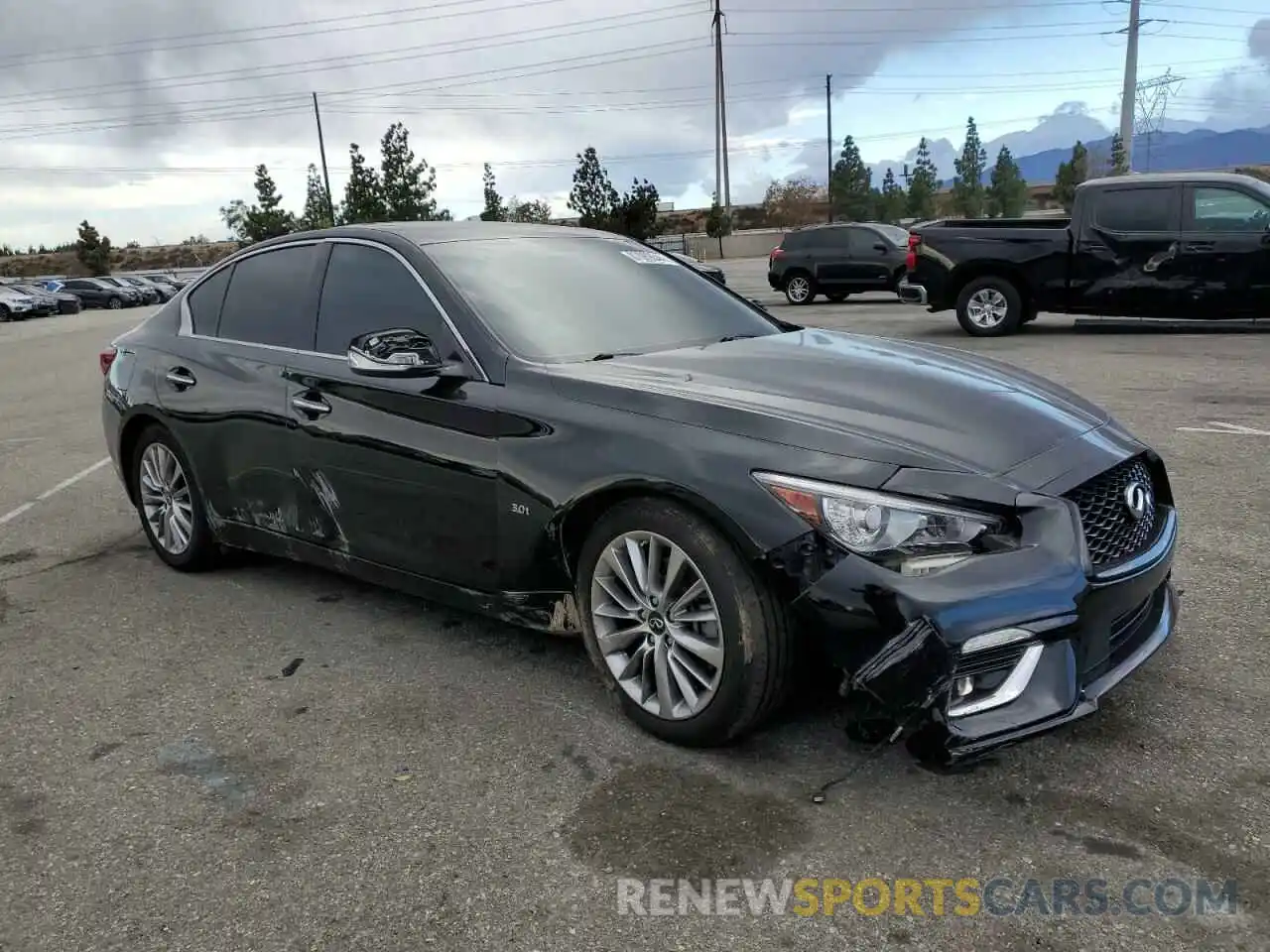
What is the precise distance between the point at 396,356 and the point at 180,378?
1.79m

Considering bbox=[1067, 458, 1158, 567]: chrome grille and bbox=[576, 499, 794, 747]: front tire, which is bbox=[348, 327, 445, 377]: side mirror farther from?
bbox=[1067, 458, 1158, 567]: chrome grille

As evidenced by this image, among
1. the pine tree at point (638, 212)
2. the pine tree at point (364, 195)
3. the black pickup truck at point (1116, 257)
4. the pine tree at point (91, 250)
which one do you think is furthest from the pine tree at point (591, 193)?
the pine tree at point (91, 250)

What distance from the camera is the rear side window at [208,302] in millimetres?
4934

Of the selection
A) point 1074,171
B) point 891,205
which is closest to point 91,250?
point 891,205

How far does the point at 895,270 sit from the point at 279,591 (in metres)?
17.7

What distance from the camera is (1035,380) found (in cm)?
385

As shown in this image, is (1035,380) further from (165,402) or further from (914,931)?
(165,402)

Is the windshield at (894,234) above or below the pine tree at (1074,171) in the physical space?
below

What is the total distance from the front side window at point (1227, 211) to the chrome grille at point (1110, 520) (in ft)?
34.6

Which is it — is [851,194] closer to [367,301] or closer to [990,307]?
[990,307]

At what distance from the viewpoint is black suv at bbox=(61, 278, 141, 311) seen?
167ft

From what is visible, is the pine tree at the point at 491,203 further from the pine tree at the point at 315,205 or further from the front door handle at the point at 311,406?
the front door handle at the point at 311,406

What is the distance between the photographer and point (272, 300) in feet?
15.1

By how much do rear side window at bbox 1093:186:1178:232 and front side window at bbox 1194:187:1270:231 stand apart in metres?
0.27
